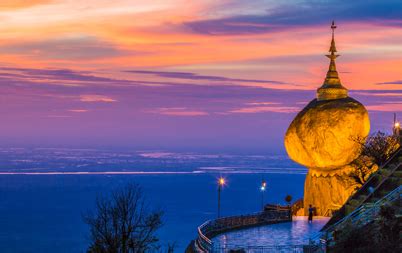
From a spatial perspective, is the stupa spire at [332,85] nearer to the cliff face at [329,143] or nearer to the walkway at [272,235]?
the cliff face at [329,143]

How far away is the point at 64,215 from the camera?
191125mm

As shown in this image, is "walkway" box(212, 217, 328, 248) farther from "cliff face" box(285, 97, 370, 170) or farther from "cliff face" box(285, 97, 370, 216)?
"cliff face" box(285, 97, 370, 170)

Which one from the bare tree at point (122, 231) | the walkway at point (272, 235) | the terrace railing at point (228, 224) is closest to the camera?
the terrace railing at point (228, 224)

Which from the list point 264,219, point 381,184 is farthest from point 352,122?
point 381,184

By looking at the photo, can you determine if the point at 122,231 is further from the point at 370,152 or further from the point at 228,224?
the point at 370,152

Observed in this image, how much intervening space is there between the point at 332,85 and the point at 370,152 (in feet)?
29.4

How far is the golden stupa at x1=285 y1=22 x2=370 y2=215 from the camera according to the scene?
162 ft

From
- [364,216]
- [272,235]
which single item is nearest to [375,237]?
[364,216]

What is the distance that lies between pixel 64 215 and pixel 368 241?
175556mm

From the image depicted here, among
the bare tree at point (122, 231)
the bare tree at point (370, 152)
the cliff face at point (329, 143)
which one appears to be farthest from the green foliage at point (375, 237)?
the cliff face at point (329, 143)

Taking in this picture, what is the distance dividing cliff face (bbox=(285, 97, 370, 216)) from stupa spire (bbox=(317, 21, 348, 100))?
824 mm

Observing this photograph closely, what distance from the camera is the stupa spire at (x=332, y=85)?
5175 centimetres

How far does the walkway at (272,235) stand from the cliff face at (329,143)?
12.2m

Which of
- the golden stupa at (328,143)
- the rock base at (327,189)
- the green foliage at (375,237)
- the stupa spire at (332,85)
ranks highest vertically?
the stupa spire at (332,85)
